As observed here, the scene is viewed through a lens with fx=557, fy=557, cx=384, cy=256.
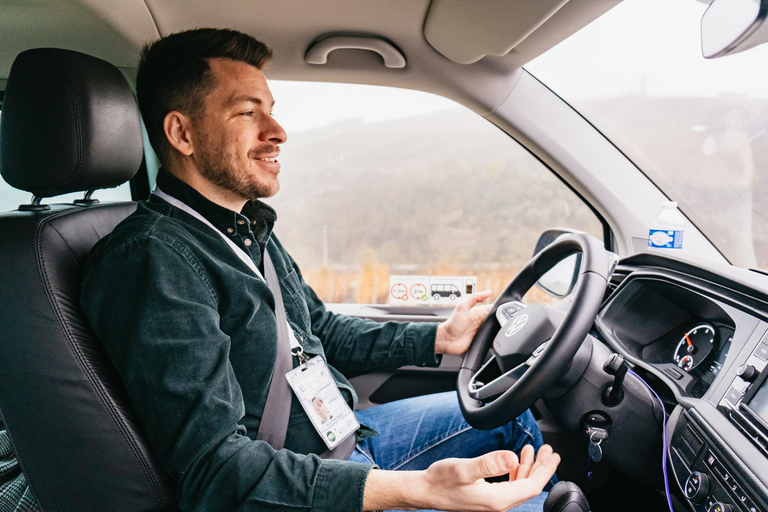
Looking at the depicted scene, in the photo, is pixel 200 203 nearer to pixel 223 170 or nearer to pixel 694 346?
pixel 223 170

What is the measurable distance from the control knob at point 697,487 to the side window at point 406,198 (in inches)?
43.4

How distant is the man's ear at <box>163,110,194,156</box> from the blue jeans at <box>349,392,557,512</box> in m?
0.84

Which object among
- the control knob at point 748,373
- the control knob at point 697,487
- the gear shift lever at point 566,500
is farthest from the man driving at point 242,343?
the control knob at point 748,373

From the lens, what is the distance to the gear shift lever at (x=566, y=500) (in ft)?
3.58

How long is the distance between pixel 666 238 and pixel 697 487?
913 millimetres

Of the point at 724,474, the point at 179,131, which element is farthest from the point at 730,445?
the point at 179,131

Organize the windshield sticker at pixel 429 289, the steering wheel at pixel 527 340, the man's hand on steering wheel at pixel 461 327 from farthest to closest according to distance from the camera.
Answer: the windshield sticker at pixel 429 289 → the man's hand on steering wheel at pixel 461 327 → the steering wheel at pixel 527 340

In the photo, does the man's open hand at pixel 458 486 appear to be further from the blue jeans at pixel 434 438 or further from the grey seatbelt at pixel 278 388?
the blue jeans at pixel 434 438

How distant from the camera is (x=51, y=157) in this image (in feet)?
3.66

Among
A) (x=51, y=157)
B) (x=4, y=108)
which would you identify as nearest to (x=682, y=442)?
(x=51, y=157)

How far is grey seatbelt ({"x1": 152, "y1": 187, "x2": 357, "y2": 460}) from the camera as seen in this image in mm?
1188

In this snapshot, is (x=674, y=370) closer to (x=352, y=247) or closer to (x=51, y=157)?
(x=352, y=247)

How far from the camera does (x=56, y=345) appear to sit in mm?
985

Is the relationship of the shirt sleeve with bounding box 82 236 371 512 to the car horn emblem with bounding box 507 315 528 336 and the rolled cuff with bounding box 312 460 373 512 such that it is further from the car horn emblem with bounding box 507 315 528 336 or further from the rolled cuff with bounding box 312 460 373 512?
the car horn emblem with bounding box 507 315 528 336
